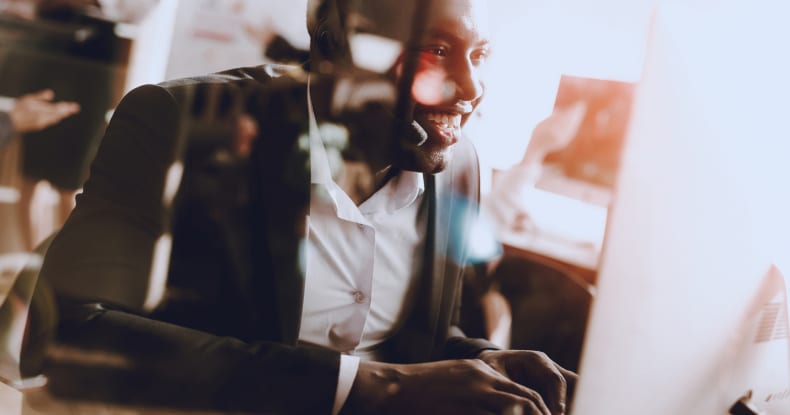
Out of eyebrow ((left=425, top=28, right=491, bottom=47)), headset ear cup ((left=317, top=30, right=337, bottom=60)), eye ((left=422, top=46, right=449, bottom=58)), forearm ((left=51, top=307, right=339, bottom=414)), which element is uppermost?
eyebrow ((left=425, top=28, right=491, bottom=47))

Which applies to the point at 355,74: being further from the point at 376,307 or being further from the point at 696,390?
the point at 696,390

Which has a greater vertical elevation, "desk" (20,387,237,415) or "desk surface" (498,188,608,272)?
"desk surface" (498,188,608,272)

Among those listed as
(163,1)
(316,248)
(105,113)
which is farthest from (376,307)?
(163,1)

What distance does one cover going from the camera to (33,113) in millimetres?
1004

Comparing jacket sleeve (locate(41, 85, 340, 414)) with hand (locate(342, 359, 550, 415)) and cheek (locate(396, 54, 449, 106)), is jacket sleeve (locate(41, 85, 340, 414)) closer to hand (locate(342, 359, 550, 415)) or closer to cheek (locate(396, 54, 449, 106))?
hand (locate(342, 359, 550, 415))

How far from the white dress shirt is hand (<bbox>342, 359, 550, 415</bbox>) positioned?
0.24 meters

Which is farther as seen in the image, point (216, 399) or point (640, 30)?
point (640, 30)

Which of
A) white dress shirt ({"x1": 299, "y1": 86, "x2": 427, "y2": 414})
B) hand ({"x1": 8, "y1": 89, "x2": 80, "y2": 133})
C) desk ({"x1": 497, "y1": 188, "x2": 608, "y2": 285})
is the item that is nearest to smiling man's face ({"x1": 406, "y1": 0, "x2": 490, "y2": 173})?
white dress shirt ({"x1": 299, "y1": 86, "x2": 427, "y2": 414})

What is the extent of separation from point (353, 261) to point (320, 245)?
0.24 ft

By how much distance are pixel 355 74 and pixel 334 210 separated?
269 millimetres

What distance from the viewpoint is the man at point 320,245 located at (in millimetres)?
669

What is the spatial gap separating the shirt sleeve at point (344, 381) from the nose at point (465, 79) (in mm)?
500

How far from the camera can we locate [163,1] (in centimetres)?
99

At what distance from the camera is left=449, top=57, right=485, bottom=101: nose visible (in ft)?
2.77
